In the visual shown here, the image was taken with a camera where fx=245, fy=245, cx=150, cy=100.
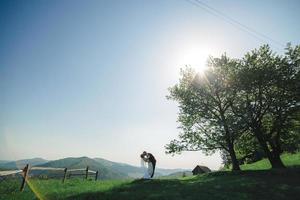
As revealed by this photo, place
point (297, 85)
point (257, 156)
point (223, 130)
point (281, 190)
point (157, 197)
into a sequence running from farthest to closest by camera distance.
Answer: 1. point (257, 156)
2. point (223, 130)
3. point (297, 85)
4. point (281, 190)
5. point (157, 197)

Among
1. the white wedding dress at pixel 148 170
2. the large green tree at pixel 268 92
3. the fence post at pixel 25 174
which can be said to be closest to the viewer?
the fence post at pixel 25 174

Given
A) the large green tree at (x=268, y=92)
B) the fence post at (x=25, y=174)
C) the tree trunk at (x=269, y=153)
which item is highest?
the large green tree at (x=268, y=92)

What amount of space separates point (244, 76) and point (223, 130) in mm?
8851

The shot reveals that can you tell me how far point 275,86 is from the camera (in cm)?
3400

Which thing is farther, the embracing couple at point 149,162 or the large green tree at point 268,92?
the large green tree at point 268,92

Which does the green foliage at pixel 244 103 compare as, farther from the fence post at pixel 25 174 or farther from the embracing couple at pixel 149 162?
the fence post at pixel 25 174

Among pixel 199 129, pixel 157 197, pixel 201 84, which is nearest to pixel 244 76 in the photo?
pixel 201 84

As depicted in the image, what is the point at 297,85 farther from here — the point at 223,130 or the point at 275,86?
the point at 223,130

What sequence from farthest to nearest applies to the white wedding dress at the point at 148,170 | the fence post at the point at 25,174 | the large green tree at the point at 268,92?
the large green tree at the point at 268,92
the white wedding dress at the point at 148,170
the fence post at the point at 25,174

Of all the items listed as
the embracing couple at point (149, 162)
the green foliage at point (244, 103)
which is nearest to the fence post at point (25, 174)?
the embracing couple at point (149, 162)

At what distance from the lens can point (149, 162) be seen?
85.5 feet

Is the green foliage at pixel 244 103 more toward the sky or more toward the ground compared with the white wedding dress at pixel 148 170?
more toward the sky

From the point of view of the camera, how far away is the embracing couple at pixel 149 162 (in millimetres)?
25719

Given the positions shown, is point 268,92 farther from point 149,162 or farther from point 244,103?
point 149,162
